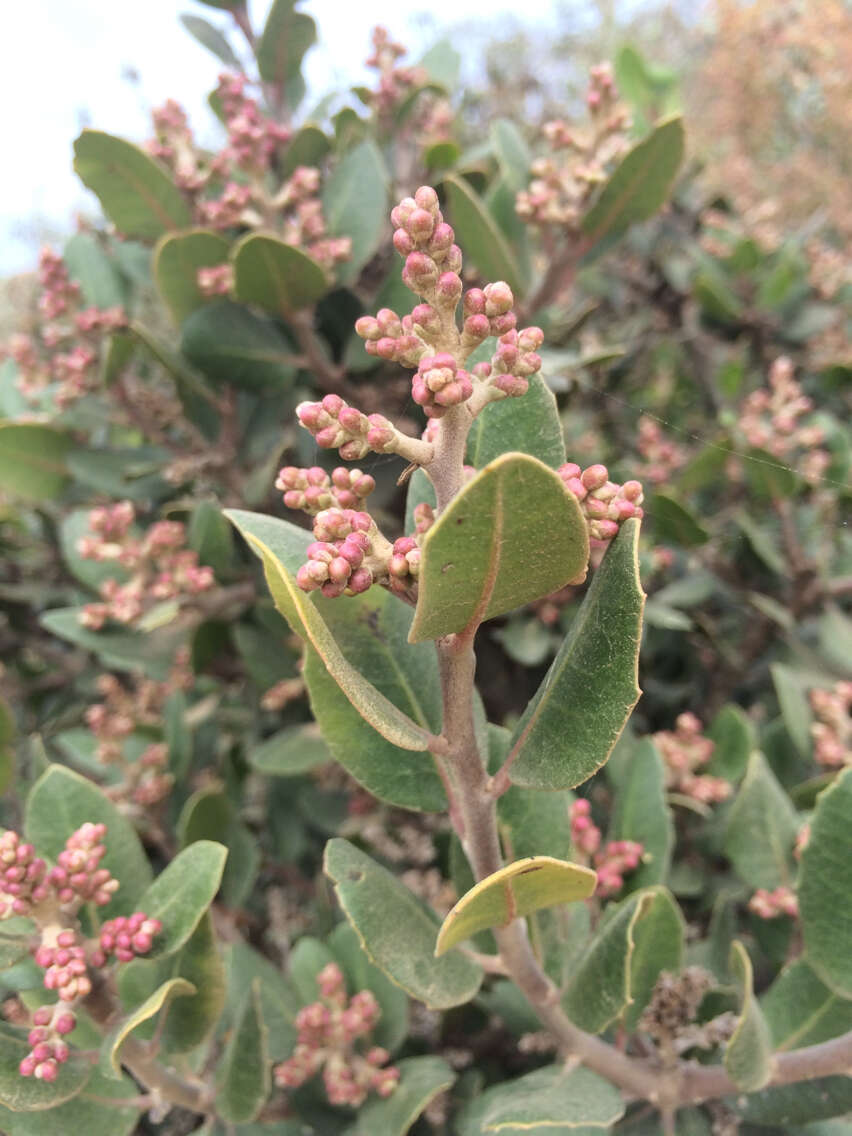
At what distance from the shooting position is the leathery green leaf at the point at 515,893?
898 millimetres

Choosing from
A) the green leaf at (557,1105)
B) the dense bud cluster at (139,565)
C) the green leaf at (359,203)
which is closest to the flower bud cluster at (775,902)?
the green leaf at (557,1105)

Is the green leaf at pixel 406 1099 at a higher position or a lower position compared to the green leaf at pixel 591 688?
lower

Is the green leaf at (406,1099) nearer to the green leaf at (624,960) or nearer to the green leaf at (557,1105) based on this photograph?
the green leaf at (557,1105)

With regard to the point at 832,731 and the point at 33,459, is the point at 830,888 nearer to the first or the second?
the point at 832,731

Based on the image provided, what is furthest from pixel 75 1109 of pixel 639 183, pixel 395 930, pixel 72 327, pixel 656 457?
pixel 639 183

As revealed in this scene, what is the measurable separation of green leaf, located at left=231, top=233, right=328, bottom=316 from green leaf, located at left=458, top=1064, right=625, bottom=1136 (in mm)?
1597

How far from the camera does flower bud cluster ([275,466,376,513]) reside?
0.88m

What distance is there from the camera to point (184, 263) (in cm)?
192

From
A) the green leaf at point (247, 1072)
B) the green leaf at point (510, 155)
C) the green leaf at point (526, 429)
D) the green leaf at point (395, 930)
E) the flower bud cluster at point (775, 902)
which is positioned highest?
the green leaf at point (510, 155)

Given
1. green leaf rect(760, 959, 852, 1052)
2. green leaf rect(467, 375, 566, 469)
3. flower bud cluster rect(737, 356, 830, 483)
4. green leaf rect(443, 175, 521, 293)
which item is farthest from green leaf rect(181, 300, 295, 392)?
green leaf rect(760, 959, 852, 1052)

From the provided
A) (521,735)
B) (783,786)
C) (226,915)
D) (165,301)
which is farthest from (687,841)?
(165,301)

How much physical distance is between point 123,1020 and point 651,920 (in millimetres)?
902

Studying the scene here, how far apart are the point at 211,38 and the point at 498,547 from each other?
220cm

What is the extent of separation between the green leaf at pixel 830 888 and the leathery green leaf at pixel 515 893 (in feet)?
1.54
